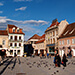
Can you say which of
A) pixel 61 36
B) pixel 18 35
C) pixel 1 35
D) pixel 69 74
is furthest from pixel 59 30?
pixel 69 74

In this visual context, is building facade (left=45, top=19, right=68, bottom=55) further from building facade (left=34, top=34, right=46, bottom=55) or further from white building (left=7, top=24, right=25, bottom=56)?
white building (left=7, top=24, right=25, bottom=56)

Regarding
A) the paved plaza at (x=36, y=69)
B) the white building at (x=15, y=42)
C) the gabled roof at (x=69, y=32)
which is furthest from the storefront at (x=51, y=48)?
the paved plaza at (x=36, y=69)

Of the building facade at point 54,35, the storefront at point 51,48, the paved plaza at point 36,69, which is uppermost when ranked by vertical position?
the building facade at point 54,35

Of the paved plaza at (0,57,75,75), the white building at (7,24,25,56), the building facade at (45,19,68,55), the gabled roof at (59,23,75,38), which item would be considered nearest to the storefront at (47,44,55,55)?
the building facade at (45,19,68,55)

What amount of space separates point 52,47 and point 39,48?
531 inches

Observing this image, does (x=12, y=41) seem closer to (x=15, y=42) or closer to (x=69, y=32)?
(x=15, y=42)

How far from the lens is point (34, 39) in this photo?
7312 centimetres

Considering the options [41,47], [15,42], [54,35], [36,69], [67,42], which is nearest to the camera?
[36,69]

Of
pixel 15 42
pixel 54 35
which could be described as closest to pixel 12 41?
pixel 15 42

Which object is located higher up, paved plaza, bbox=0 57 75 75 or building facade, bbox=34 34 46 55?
building facade, bbox=34 34 46 55

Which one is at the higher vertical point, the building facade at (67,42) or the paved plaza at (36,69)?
the building facade at (67,42)

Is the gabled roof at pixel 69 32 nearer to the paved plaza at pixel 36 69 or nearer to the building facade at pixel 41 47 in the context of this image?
the building facade at pixel 41 47

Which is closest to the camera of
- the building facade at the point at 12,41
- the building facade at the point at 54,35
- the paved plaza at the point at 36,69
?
the paved plaza at the point at 36,69

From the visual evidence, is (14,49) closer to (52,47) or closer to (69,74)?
(52,47)
